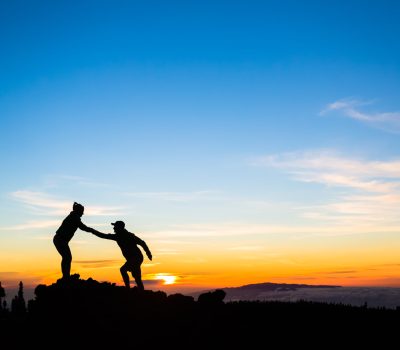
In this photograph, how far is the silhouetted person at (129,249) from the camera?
2295cm

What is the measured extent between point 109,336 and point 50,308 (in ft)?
10.8

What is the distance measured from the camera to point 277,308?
25156 millimetres

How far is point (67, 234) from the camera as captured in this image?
21.3 metres

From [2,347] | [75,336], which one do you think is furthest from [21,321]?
[75,336]

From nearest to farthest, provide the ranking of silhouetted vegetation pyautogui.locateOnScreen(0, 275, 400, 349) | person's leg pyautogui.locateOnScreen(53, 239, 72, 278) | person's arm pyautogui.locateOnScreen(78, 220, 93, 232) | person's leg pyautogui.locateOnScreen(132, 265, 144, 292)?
silhouetted vegetation pyautogui.locateOnScreen(0, 275, 400, 349), person's leg pyautogui.locateOnScreen(53, 239, 72, 278), person's arm pyautogui.locateOnScreen(78, 220, 93, 232), person's leg pyautogui.locateOnScreen(132, 265, 144, 292)

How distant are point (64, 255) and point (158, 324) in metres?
5.14

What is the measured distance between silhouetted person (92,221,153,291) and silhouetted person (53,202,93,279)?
4.93ft

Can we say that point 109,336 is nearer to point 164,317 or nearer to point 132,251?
point 164,317

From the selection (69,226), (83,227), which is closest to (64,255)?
(69,226)

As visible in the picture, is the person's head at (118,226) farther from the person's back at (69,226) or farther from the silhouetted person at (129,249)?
the person's back at (69,226)

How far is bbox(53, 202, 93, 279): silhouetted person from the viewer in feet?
69.6

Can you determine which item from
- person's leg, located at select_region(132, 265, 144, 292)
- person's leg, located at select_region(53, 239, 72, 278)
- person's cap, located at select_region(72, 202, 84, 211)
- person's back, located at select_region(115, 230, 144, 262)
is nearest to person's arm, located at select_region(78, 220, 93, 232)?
person's cap, located at select_region(72, 202, 84, 211)

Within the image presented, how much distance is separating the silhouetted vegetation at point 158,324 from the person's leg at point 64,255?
0.63m

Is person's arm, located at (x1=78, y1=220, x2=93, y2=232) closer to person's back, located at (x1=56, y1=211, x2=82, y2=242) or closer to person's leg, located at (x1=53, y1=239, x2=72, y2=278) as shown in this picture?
person's back, located at (x1=56, y1=211, x2=82, y2=242)
